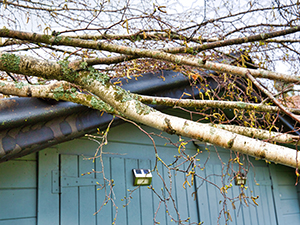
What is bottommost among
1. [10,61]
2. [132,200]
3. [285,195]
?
[285,195]

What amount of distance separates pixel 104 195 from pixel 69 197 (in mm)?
374

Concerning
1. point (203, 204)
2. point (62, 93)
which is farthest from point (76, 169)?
point (203, 204)

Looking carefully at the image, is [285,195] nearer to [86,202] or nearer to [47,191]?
[86,202]

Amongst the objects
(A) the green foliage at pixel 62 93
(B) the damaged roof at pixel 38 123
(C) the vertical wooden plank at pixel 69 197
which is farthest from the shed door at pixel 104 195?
(A) the green foliage at pixel 62 93

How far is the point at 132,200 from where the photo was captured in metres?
2.78

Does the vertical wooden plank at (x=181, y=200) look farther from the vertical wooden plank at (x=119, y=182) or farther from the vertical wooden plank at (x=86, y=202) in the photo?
the vertical wooden plank at (x=86, y=202)

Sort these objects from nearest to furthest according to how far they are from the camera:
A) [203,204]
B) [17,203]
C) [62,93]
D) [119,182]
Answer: [62,93], [17,203], [119,182], [203,204]

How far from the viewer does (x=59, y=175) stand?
2.40m

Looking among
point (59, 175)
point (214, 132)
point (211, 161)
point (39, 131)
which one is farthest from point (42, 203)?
point (211, 161)

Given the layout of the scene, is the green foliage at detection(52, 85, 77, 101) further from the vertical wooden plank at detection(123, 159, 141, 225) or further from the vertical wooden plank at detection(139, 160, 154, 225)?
the vertical wooden plank at detection(139, 160, 154, 225)

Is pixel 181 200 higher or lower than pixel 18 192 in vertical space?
lower

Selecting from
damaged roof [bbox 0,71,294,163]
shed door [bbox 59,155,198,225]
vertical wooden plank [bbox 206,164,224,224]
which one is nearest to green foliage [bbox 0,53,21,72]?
damaged roof [bbox 0,71,294,163]

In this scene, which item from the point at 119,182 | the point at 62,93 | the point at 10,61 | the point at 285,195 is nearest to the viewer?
the point at 10,61

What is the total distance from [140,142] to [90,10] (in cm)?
165
